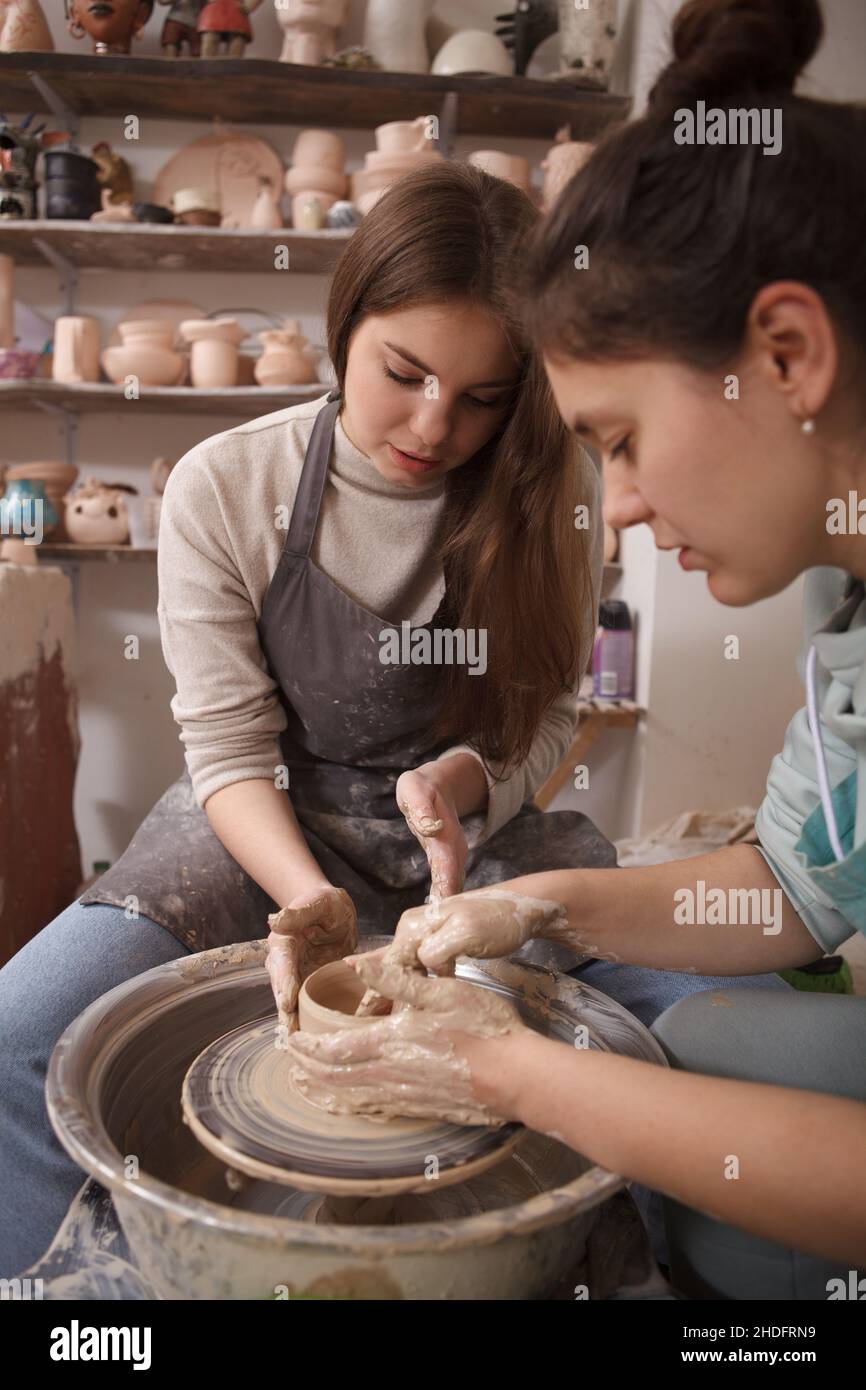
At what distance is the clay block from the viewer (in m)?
2.61

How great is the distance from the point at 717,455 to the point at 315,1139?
73 centimetres

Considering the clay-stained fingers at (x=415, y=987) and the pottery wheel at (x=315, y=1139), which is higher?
the clay-stained fingers at (x=415, y=987)

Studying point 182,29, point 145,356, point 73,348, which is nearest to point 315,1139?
point 145,356

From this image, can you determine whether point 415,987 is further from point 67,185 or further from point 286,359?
point 67,185

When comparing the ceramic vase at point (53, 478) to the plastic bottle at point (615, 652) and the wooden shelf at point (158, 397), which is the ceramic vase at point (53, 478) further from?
the plastic bottle at point (615, 652)

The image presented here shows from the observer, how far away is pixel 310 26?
3.17 m

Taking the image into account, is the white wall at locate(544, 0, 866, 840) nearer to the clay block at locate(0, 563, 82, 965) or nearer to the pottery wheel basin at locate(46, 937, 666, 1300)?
the clay block at locate(0, 563, 82, 965)

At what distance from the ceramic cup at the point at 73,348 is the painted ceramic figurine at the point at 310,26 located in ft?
3.51

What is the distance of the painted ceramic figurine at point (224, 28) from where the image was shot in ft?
10.3

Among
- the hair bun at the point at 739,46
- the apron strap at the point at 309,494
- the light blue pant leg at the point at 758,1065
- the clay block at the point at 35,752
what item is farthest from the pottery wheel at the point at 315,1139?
the clay block at the point at 35,752

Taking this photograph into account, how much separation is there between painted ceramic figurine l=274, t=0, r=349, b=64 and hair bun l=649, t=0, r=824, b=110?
2.78 meters

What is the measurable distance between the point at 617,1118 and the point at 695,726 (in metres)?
2.52

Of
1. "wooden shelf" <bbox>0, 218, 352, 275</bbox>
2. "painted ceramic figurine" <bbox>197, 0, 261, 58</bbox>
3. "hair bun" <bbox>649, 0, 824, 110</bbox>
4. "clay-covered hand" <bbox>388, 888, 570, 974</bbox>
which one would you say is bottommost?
"clay-covered hand" <bbox>388, 888, 570, 974</bbox>

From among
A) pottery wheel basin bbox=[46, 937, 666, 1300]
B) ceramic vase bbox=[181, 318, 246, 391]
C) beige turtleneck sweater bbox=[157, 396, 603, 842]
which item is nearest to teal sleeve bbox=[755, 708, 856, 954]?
pottery wheel basin bbox=[46, 937, 666, 1300]
